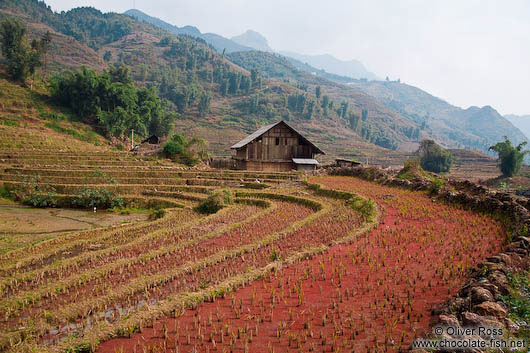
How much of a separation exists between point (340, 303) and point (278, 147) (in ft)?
93.1

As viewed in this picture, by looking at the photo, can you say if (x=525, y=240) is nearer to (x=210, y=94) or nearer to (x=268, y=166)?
(x=268, y=166)

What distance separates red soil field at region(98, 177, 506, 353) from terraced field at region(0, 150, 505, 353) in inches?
1.2

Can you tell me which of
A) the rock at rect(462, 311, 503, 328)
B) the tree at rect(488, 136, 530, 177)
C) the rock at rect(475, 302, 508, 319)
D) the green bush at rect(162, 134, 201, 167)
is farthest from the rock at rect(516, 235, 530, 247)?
the tree at rect(488, 136, 530, 177)

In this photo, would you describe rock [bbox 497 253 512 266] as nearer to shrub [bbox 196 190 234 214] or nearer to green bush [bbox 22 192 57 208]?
shrub [bbox 196 190 234 214]

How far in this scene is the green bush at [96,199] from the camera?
60.0 ft

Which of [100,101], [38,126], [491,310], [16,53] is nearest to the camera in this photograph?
[491,310]

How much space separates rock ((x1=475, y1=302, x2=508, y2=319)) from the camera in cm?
471

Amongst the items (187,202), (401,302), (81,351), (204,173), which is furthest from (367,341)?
(204,173)

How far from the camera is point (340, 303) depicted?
6.22m

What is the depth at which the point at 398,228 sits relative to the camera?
11.5m

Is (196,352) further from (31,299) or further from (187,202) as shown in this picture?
(187,202)

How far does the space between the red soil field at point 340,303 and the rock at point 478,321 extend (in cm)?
69

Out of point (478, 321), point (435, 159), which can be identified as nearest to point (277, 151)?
point (478, 321)

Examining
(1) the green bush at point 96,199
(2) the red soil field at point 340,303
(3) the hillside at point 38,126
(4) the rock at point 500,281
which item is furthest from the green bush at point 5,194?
Result: (4) the rock at point 500,281
